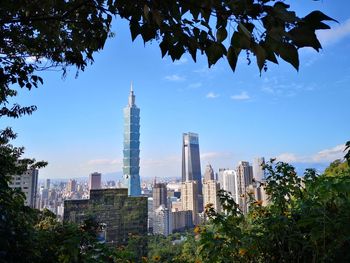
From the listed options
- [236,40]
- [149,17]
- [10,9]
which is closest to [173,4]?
[149,17]

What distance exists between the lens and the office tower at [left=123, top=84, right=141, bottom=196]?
3590 inches

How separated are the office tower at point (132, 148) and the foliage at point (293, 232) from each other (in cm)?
9014

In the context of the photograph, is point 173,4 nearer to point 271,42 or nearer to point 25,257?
point 271,42

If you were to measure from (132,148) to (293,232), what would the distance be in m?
91.8

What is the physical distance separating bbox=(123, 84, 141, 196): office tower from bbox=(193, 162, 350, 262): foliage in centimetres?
9014

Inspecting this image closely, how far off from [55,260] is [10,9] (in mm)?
1180

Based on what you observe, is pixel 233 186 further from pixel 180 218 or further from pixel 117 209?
pixel 180 218

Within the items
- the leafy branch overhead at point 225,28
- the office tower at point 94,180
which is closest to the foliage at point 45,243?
the leafy branch overhead at point 225,28

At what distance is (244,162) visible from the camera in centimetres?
698

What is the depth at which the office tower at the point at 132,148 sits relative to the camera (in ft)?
299

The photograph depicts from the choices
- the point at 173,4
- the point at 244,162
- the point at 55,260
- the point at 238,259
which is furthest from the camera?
the point at 244,162

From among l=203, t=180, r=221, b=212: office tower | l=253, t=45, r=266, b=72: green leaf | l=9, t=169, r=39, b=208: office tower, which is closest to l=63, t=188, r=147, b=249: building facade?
l=9, t=169, r=39, b=208: office tower

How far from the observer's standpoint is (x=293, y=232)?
63.7 inches

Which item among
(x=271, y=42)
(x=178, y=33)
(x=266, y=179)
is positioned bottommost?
(x=266, y=179)
